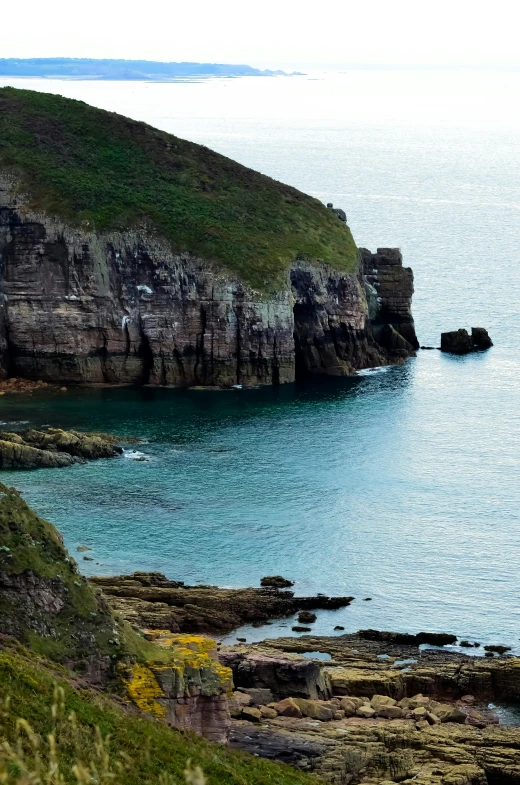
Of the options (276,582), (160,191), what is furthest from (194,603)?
(160,191)

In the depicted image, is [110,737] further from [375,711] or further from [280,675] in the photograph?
[375,711]

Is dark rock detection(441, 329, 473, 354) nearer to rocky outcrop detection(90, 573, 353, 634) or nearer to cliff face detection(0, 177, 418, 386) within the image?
cliff face detection(0, 177, 418, 386)

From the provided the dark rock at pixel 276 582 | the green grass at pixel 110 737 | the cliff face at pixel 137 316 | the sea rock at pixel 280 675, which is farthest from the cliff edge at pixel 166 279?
the green grass at pixel 110 737

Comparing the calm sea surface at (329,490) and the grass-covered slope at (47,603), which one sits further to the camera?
the calm sea surface at (329,490)

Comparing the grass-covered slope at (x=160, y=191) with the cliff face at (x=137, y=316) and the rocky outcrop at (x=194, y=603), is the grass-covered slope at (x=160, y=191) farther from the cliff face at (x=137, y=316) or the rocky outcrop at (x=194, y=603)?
the rocky outcrop at (x=194, y=603)

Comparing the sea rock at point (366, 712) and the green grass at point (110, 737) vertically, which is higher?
the green grass at point (110, 737)

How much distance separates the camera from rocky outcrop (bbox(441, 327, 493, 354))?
135250 millimetres

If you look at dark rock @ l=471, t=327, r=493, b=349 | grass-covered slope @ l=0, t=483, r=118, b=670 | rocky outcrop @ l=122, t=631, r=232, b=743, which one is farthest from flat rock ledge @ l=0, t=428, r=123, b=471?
rocky outcrop @ l=122, t=631, r=232, b=743

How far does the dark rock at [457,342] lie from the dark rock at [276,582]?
60387 millimetres

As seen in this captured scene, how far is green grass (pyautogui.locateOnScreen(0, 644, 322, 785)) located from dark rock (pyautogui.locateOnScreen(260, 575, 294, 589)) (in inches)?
1212

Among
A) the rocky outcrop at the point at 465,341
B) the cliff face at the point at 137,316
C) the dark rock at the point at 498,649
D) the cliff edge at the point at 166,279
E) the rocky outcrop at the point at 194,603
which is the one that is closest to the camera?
the dark rock at the point at 498,649

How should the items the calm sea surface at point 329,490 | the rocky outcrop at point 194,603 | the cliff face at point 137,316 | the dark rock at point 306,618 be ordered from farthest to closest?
the cliff face at point 137,316, the calm sea surface at point 329,490, the dark rock at point 306,618, the rocky outcrop at point 194,603

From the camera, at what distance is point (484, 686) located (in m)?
65.4

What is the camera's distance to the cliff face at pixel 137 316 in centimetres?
12050
